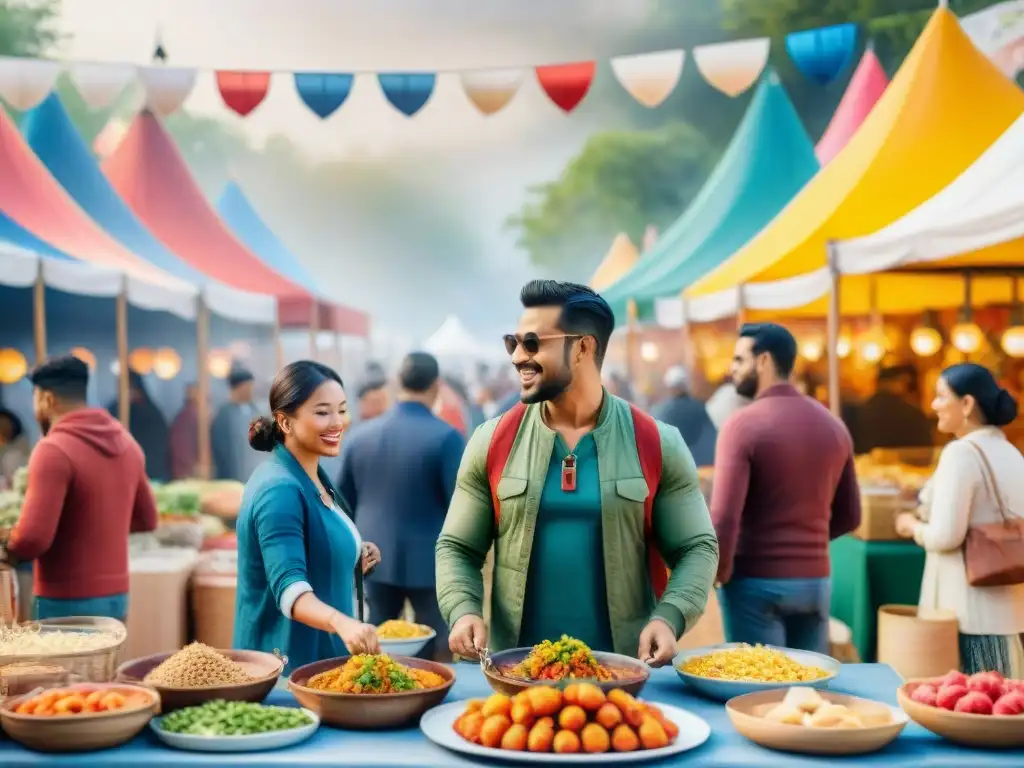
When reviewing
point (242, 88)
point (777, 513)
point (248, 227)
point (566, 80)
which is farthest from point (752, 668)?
point (248, 227)

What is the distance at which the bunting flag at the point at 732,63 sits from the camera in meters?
9.81

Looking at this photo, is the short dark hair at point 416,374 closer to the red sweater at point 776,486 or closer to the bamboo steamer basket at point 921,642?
the red sweater at point 776,486

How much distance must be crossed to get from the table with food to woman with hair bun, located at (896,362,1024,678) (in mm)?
1988

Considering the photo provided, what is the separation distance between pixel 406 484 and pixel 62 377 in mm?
1560

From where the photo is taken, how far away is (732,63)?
9.93 meters

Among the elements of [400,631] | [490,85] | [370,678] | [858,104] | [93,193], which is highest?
[858,104]

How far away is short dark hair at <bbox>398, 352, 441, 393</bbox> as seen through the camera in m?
5.44

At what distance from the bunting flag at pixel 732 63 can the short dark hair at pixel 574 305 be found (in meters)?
7.24

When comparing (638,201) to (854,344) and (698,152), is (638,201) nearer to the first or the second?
(698,152)

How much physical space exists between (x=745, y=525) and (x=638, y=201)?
36.0 meters

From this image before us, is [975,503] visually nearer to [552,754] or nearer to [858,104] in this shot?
[552,754]

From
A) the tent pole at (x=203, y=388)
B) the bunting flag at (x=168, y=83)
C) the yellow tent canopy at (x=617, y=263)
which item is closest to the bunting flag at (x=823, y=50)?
the bunting flag at (x=168, y=83)

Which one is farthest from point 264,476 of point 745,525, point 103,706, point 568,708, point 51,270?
point 51,270

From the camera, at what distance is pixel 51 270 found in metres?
7.71
